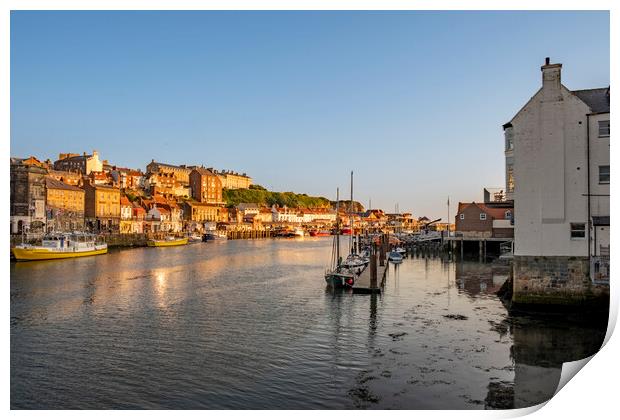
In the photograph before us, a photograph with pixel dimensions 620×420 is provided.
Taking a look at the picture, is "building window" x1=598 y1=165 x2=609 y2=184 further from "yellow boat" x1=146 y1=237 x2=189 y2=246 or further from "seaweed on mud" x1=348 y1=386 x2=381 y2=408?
"yellow boat" x1=146 y1=237 x2=189 y2=246

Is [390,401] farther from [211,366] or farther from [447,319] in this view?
[447,319]

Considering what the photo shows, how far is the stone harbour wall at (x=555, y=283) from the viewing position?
51.6 feet

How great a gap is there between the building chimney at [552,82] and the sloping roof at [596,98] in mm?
1161

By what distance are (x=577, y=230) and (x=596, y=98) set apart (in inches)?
179

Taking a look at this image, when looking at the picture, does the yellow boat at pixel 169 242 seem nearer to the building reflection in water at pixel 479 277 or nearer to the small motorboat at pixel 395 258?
the small motorboat at pixel 395 258

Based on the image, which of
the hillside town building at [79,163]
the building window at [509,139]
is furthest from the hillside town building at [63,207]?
the building window at [509,139]

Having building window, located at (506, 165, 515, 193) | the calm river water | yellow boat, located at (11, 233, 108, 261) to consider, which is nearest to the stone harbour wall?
the calm river water

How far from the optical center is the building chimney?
1614 centimetres

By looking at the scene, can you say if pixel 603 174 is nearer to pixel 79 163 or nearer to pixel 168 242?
pixel 168 242

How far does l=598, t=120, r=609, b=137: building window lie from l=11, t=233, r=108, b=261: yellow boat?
3942 cm

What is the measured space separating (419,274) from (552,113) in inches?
722

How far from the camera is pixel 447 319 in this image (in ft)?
58.3
